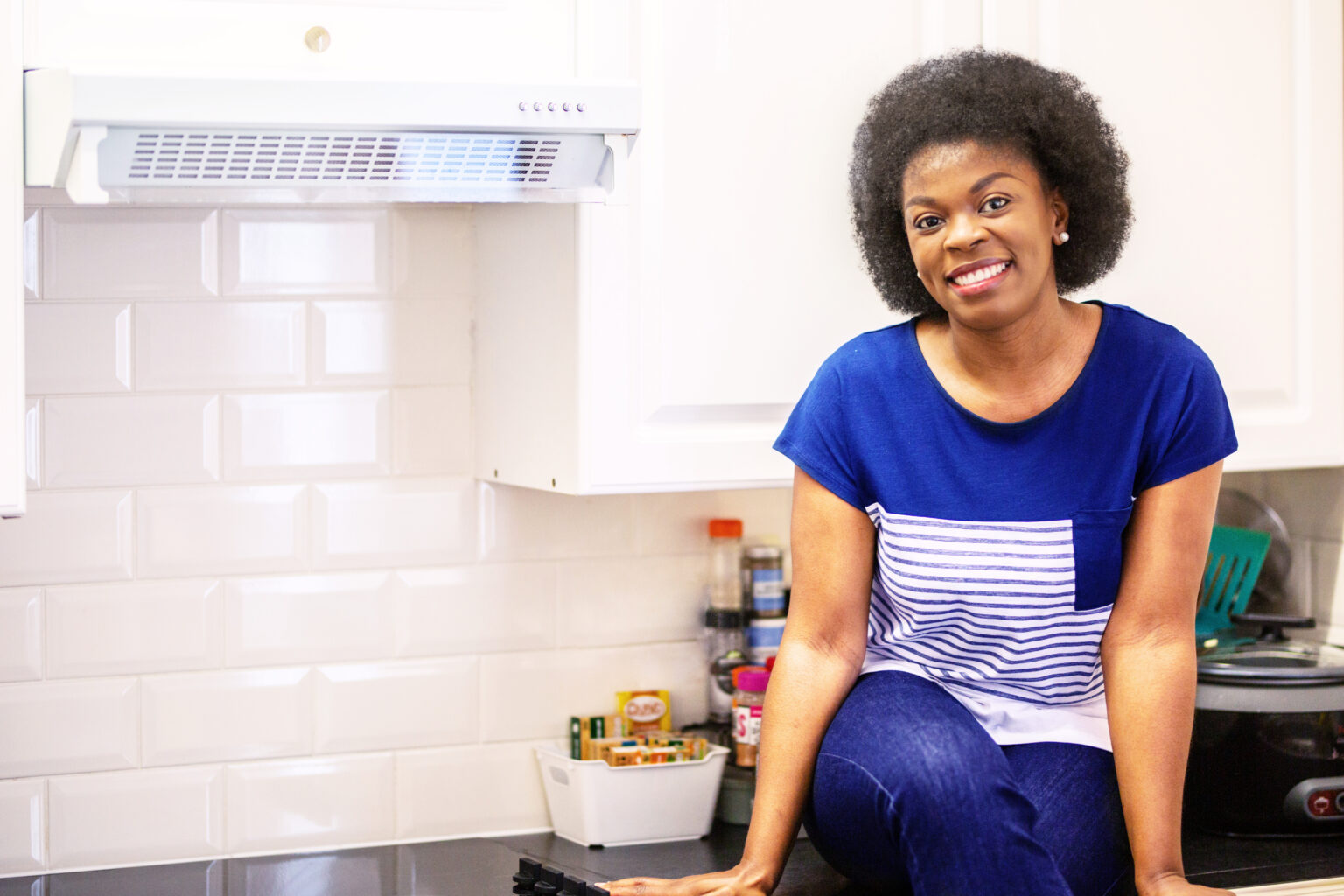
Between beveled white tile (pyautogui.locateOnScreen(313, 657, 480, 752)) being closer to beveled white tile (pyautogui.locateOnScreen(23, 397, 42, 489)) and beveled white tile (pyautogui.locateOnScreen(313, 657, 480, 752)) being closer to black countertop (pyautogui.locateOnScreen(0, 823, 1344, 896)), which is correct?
black countertop (pyautogui.locateOnScreen(0, 823, 1344, 896))

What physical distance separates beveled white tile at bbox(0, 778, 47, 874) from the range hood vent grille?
0.84m

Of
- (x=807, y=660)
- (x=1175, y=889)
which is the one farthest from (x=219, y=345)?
(x=1175, y=889)

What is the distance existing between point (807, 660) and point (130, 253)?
3.24ft

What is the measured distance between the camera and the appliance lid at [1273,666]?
5.63ft

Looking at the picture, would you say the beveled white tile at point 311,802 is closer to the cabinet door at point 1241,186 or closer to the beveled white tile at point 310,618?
the beveled white tile at point 310,618

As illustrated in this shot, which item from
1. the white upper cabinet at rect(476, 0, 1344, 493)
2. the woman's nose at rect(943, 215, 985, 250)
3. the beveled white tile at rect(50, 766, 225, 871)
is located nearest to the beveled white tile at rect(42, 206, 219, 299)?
the white upper cabinet at rect(476, 0, 1344, 493)

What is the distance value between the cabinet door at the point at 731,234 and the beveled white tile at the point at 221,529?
1.65 feet

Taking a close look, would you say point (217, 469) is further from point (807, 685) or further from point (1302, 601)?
point (1302, 601)

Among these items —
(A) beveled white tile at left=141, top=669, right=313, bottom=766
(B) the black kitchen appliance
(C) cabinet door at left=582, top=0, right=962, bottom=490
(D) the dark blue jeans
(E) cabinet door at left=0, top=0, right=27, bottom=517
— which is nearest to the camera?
(D) the dark blue jeans

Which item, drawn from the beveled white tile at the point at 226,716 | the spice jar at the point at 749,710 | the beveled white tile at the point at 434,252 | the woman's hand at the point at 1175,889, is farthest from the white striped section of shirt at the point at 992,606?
the beveled white tile at the point at 226,716

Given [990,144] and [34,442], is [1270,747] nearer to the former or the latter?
[990,144]

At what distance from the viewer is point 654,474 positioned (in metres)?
1.61

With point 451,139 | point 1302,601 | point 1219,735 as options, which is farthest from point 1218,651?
point 451,139

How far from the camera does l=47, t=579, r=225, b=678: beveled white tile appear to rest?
1771 millimetres
